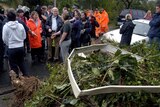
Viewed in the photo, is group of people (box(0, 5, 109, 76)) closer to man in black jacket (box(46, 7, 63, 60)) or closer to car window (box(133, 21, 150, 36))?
man in black jacket (box(46, 7, 63, 60))

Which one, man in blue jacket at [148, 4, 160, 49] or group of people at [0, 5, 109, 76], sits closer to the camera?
group of people at [0, 5, 109, 76]

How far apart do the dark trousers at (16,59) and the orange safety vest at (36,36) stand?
2.06 m

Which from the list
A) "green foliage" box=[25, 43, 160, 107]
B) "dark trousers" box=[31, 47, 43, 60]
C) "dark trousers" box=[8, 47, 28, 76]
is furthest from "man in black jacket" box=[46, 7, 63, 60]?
"green foliage" box=[25, 43, 160, 107]

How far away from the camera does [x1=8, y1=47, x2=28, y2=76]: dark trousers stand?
316 inches

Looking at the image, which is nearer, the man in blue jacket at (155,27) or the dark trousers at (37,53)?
the man in blue jacket at (155,27)

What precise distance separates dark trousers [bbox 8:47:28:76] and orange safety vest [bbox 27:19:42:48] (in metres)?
2.06

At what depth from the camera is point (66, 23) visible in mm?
9703

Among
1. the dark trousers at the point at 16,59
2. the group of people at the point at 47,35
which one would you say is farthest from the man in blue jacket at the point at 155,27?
the dark trousers at the point at 16,59

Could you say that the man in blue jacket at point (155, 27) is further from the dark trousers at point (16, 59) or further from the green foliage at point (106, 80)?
the green foliage at point (106, 80)

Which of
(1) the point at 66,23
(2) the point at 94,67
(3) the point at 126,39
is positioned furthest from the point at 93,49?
(3) the point at 126,39

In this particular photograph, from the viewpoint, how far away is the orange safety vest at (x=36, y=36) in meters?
10.3

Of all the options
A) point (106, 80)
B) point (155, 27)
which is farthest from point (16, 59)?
point (106, 80)

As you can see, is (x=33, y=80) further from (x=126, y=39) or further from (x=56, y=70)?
(x=126, y=39)

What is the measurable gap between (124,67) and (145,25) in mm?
10091
